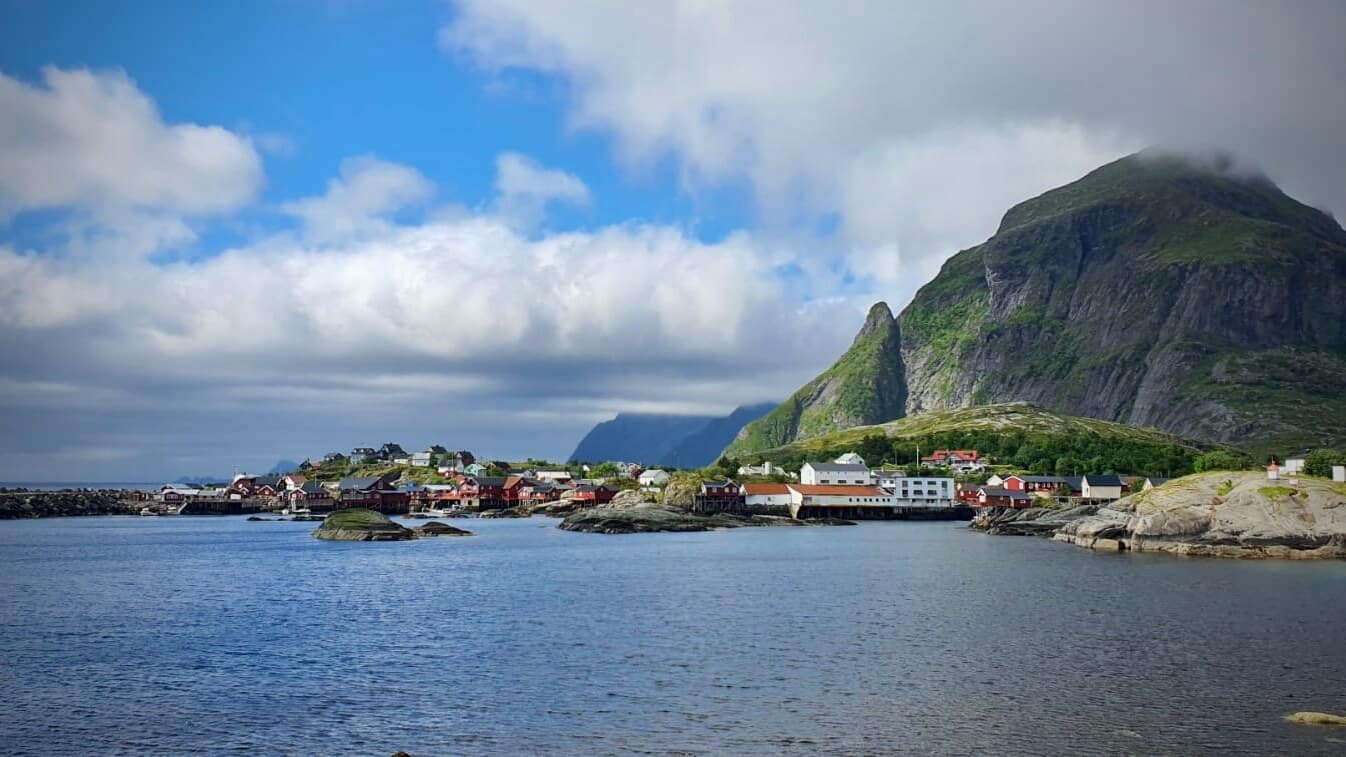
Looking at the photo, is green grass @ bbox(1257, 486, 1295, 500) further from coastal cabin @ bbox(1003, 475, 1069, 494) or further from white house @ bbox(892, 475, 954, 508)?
white house @ bbox(892, 475, 954, 508)

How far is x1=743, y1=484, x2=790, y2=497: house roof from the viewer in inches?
6570

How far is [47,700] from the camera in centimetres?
3472

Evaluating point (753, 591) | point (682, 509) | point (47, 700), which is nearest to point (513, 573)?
point (753, 591)

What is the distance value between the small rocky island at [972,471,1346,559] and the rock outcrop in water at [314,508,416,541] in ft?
253

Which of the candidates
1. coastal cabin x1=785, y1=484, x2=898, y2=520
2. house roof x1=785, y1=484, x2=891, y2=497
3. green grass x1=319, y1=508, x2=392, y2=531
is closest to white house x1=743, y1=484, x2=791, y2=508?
coastal cabin x1=785, y1=484, x2=898, y2=520

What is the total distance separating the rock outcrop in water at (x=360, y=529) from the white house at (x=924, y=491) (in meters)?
91.7

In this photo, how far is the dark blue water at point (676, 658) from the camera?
2997cm

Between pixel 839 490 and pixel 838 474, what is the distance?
1150 cm

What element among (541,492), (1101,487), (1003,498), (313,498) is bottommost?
(1003,498)

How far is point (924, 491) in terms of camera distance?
17938cm

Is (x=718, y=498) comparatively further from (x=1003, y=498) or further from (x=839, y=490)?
(x=1003, y=498)

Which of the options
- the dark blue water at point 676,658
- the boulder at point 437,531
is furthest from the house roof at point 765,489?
the dark blue water at point 676,658

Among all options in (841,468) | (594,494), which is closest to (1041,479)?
(841,468)

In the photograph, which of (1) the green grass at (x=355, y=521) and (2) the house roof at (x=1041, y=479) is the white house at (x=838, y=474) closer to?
(2) the house roof at (x=1041, y=479)
